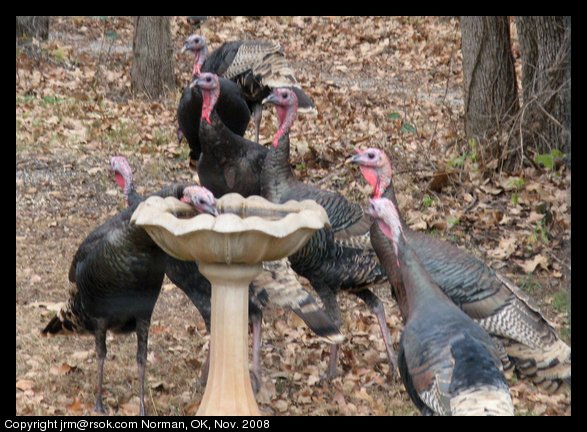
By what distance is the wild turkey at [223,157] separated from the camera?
233 inches

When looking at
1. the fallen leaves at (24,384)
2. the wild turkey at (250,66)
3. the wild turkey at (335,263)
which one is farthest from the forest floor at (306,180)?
the wild turkey at (250,66)

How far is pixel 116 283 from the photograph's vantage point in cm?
441

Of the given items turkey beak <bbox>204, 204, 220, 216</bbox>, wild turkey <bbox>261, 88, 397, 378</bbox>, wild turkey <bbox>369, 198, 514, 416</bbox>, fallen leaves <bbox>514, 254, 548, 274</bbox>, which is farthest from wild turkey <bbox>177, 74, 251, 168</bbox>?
wild turkey <bbox>369, 198, 514, 416</bbox>

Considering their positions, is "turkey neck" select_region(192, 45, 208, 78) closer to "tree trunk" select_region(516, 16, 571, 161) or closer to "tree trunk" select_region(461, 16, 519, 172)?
"tree trunk" select_region(461, 16, 519, 172)

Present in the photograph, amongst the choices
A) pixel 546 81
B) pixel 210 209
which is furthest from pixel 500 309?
pixel 546 81

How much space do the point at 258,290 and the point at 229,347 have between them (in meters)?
0.59

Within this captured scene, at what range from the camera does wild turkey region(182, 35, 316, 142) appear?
8039mm

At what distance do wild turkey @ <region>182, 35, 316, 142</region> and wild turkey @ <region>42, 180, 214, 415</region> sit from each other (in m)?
3.60

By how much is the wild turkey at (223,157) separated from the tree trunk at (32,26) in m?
6.91

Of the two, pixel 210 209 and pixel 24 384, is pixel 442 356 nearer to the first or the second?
pixel 210 209

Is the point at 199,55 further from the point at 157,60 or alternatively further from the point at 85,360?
the point at 85,360

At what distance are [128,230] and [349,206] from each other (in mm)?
1448

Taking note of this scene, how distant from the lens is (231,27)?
14.2m
